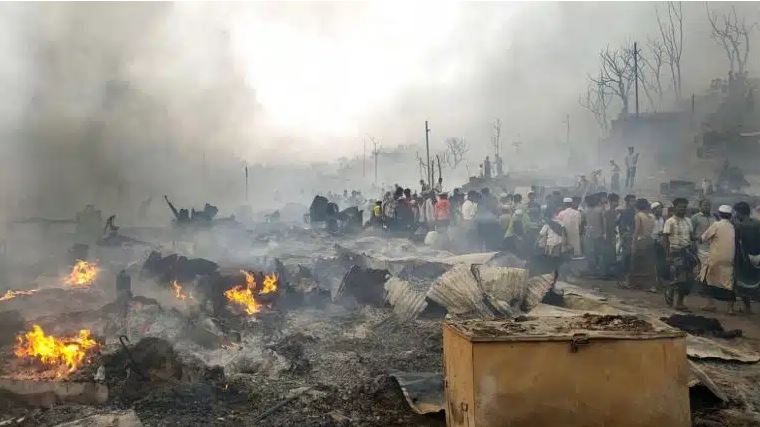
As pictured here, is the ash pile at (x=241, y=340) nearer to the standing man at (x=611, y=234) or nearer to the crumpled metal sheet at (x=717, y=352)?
the crumpled metal sheet at (x=717, y=352)

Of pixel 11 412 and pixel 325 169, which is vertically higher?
pixel 325 169

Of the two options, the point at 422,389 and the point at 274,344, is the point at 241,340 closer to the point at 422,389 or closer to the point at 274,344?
the point at 274,344

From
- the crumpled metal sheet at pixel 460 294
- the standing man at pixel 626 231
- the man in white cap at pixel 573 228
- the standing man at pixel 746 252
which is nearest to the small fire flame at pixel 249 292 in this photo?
the crumpled metal sheet at pixel 460 294

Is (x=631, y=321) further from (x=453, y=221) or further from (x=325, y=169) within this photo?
(x=325, y=169)

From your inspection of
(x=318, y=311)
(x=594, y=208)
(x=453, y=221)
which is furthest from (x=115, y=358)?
(x=453, y=221)

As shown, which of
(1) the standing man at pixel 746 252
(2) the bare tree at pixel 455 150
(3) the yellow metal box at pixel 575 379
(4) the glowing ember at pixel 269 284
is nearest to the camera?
(3) the yellow metal box at pixel 575 379

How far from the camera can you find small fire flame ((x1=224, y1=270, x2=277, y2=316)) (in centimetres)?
816

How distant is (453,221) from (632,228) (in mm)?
5130

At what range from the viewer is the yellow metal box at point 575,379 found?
3.20 m

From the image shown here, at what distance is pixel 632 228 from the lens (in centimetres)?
1070

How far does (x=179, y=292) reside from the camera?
9.08m

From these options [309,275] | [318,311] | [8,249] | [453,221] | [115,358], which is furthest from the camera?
[8,249]

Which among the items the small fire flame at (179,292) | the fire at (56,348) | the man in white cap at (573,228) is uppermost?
the man in white cap at (573,228)

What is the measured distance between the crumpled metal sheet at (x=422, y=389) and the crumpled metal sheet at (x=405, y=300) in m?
2.21
